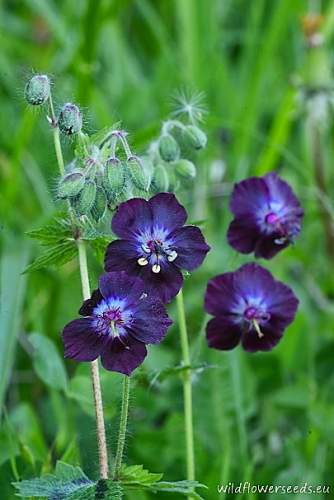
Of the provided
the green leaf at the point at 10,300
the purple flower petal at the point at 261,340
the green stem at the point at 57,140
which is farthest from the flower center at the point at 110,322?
the green leaf at the point at 10,300

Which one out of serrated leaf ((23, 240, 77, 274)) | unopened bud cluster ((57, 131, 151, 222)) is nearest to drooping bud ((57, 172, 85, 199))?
unopened bud cluster ((57, 131, 151, 222))

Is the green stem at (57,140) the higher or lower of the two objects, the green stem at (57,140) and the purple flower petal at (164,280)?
the higher

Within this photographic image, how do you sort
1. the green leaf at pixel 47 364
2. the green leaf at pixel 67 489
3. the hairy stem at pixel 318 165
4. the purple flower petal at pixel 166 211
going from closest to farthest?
1. the green leaf at pixel 67 489
2. the purple flower petal at pixel 166 211
3. the green leaf at pixel 47 364
4. the hairy stem at pixel 318 165

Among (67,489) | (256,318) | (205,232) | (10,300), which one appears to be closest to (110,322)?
(67,489)

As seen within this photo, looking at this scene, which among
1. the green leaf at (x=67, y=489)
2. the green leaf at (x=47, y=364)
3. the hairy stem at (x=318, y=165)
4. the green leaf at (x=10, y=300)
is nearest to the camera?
the green leaf at (x=67, y=489)

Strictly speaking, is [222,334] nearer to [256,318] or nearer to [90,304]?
[256,318]

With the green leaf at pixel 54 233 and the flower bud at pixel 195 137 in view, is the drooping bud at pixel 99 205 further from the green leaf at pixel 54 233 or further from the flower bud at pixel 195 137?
the flower bud at pixel 195 137

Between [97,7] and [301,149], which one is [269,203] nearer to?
[97,7]
